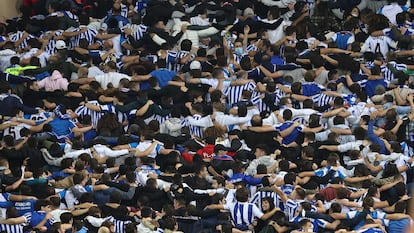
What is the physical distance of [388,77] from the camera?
61.3 feet

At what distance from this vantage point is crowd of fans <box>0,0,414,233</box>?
15.1 meters

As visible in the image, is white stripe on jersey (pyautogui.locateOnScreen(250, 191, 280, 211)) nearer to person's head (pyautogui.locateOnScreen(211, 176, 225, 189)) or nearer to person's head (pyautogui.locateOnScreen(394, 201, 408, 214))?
person's head (pyautogui.locateOnScreen(211, 176, 225, 189))

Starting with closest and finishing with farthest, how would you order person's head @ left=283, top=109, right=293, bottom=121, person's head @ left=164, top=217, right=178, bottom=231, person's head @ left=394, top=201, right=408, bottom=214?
1. person's head @ left=164, top=217, right=178, bottom=231
2. person's head @ left=394, top=201, right=408, bottom=214
3. person's head @ left=283, top=109, right=293, bottom=121

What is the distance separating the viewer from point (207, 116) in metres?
17.5

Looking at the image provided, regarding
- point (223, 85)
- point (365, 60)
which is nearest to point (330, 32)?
point (365, 60)

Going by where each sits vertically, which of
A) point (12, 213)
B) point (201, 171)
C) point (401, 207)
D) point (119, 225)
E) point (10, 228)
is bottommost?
point (10, 228)

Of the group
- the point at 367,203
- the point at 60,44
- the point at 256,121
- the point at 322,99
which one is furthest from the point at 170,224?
the point at 60,44

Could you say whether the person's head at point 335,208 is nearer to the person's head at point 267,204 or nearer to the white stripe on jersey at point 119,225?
the person's head at point 267,204

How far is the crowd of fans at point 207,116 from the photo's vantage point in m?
15.1

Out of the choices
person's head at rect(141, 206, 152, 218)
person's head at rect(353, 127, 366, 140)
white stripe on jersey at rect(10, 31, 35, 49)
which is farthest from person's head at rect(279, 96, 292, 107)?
white stripe on jersey at rect(10, 31, 35, 49)

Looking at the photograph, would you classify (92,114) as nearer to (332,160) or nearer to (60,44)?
(60,44)

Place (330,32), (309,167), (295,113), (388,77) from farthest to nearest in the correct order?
(330,32), (388,77), (295,113), (309,167)

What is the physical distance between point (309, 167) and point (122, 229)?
2937 mm

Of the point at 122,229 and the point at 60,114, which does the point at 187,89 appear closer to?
the point at 60,114
